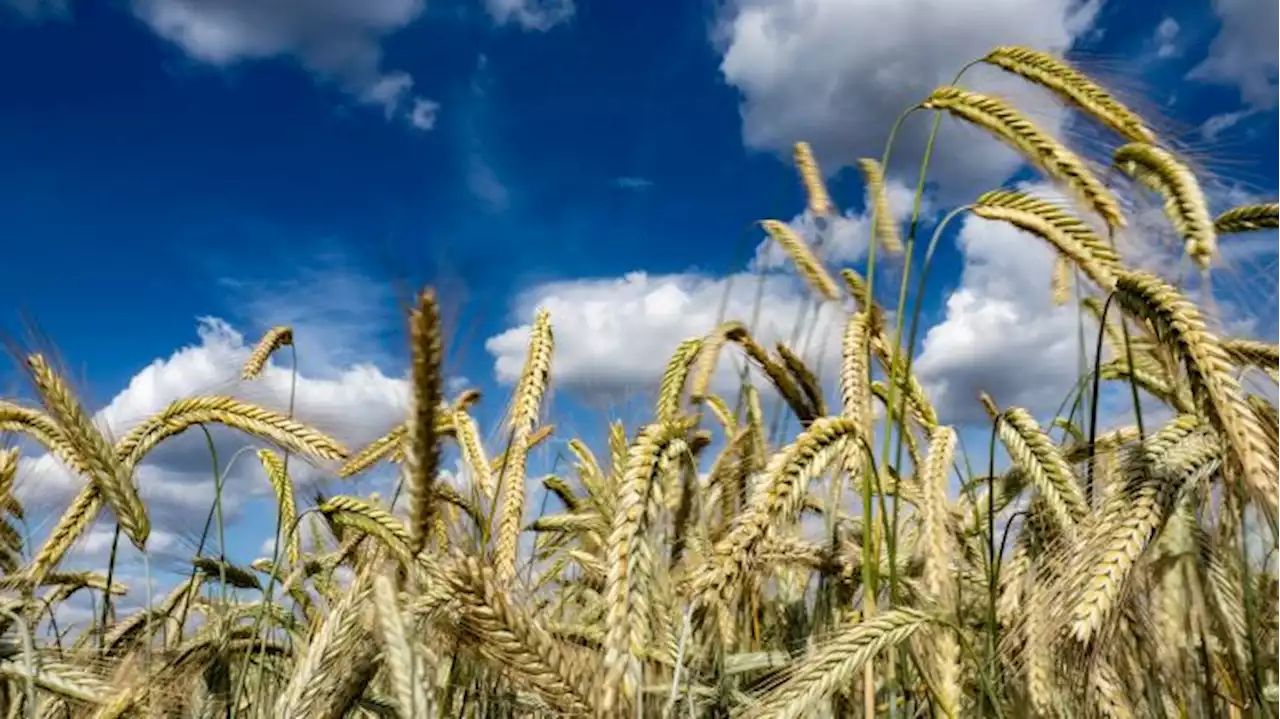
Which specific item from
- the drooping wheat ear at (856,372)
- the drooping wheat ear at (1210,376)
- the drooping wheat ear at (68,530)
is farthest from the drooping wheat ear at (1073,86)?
the drooping wheat ear at (68,530)

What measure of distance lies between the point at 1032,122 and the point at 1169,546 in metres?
1.19

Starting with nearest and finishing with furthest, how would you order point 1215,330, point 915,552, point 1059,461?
point 1215,330
point 1059,461
point 915,552

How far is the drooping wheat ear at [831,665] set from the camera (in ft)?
6.55

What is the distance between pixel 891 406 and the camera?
2.68m

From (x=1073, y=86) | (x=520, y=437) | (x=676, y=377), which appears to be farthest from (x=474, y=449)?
(x=1073, y=86)

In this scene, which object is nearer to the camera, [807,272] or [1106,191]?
[1106,191]

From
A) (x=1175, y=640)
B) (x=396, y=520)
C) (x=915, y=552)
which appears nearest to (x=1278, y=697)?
(x=1175, y=640)

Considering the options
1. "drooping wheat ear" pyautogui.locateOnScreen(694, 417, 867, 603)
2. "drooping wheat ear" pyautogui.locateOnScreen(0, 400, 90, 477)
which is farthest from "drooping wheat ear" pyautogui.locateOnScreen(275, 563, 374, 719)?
"drooping wheat ear" pyautogui.locateOnScreen(0, 400, 90, 477)

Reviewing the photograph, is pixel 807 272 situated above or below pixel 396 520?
above

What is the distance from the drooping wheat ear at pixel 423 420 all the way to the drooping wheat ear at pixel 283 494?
85.6 inches

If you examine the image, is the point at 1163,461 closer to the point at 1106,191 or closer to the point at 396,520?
the point at 1106,191

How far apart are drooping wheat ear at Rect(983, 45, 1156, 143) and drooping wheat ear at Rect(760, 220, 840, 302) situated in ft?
3.25

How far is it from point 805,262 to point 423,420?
2664 mm

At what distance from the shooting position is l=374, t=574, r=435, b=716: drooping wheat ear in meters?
1.48
